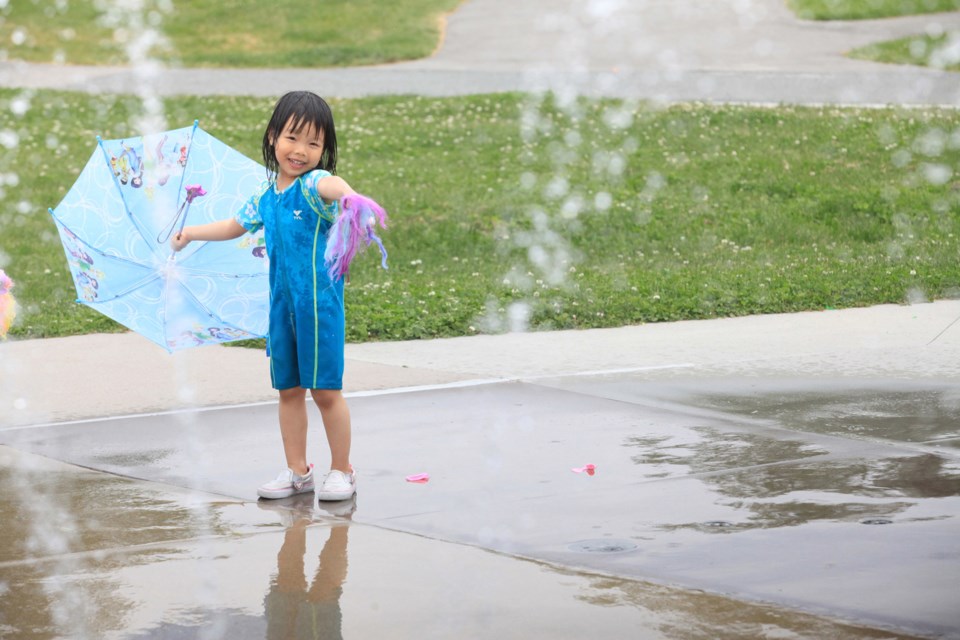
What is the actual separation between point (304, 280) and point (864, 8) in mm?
23259

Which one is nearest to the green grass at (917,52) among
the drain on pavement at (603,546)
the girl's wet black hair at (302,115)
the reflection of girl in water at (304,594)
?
the girl's wet black hair at (302,115)

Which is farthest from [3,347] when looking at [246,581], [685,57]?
[685,57]

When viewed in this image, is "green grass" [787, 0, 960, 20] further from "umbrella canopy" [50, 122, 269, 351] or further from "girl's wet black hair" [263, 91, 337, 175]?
"girl's wet black hair" [263, 91, 337, 175]

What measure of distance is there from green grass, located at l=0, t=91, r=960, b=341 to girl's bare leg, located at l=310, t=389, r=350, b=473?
3.13 meters

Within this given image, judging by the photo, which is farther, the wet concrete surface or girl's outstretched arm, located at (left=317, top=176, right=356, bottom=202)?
girl's outstretched arm, located at (left=317, top=176, right=356, bottom=202)

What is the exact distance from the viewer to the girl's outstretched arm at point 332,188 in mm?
4956

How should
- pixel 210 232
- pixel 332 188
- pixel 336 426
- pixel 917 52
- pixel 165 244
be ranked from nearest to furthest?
pixel 332 188
pixel 336 426
pixel 210 232
pixel 165 244
pixel 917 52

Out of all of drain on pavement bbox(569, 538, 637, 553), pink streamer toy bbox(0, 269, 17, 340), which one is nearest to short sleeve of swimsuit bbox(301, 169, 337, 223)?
pink streamer toy bbox(0, 269, 17, 340)

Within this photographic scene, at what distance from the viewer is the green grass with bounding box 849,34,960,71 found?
2059 centimetres

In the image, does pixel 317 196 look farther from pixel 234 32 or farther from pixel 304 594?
pixel 234 32

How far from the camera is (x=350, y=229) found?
192 inches

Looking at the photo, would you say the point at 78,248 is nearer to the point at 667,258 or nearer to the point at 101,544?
the point at 101,544

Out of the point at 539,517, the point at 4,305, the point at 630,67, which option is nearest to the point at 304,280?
the point at 4,305

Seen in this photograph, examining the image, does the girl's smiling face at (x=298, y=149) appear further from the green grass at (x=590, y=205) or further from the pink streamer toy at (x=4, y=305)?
the green grass at (x=590, y=205)
